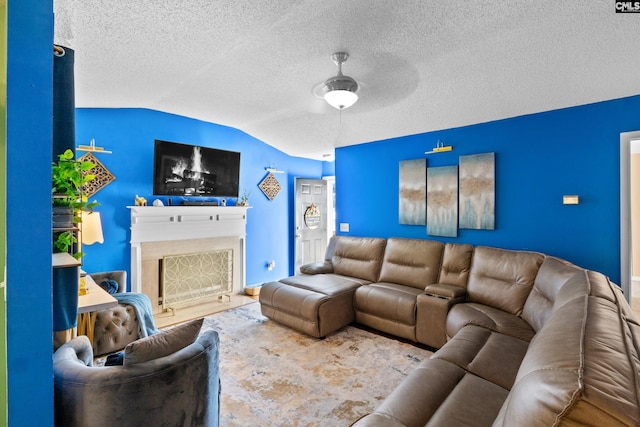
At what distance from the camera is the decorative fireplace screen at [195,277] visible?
3.72 m

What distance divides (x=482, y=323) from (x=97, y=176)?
4066 millimetres

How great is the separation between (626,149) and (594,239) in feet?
2.68

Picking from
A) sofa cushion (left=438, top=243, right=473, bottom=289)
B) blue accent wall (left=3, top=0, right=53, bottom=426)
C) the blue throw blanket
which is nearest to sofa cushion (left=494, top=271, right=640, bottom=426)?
blue accent wall (left=3, top=0, right=53, bottom=426)

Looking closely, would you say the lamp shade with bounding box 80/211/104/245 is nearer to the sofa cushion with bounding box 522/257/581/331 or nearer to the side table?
the side table

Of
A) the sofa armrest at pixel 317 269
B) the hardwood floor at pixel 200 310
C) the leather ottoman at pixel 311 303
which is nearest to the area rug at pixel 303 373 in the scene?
the leather ottoman at pixel 311 303

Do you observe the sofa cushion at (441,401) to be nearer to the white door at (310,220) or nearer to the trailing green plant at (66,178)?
the trailing green plant at (66,178)

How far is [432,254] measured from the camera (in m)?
3.34

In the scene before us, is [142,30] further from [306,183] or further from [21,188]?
[306,183]

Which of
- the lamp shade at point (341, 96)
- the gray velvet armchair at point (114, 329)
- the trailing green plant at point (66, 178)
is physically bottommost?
the gray velvet armchair at point (114, 329)

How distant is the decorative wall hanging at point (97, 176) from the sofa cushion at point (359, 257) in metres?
2.91

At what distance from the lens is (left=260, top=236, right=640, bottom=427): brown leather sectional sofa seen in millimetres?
675

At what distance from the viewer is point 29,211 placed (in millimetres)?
1033

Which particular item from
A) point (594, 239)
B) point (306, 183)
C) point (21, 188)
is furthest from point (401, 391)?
point (306, 183)

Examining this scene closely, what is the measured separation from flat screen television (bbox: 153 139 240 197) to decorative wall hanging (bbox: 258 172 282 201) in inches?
23.1
